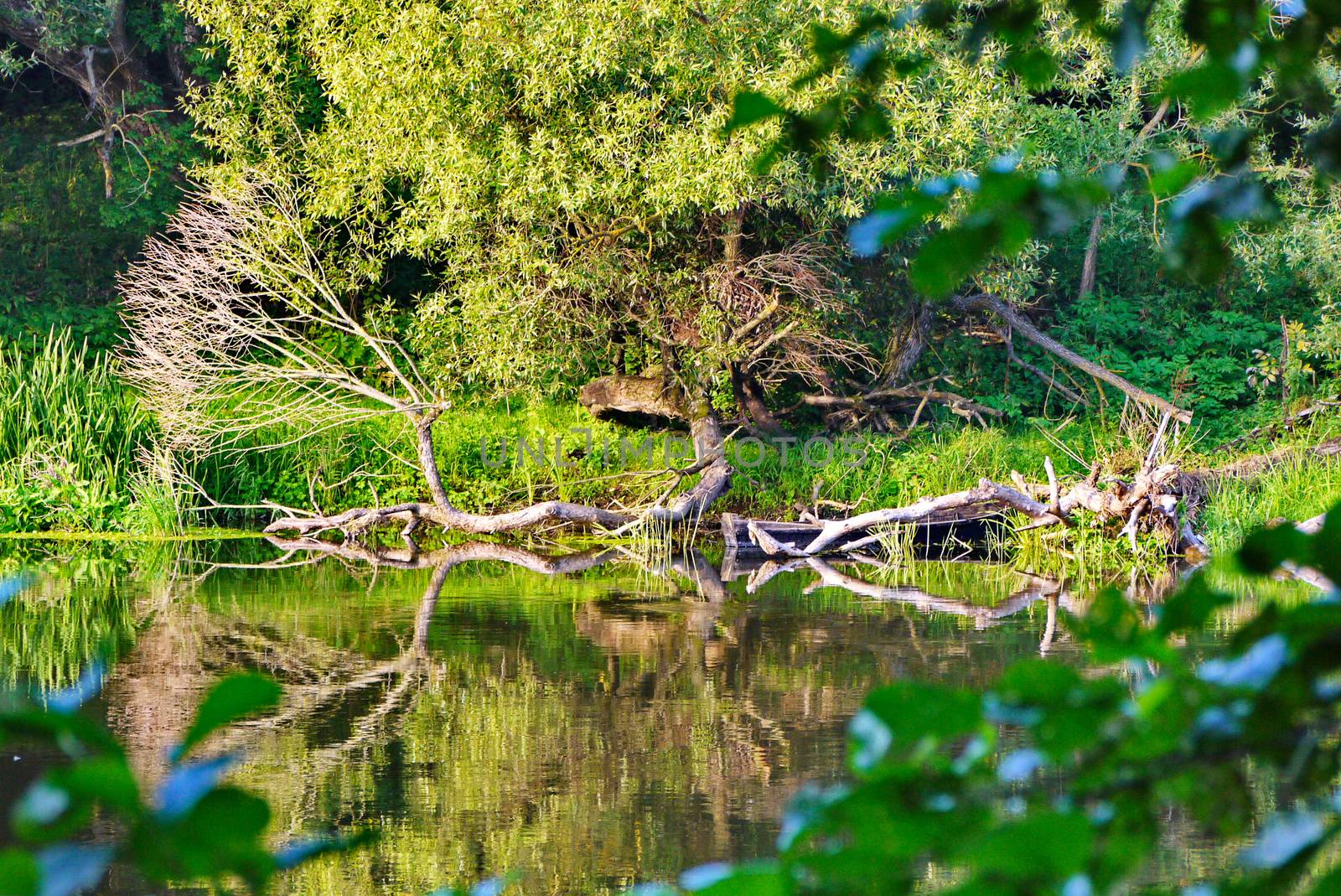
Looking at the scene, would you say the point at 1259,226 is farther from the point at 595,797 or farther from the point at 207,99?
the point at 207,99

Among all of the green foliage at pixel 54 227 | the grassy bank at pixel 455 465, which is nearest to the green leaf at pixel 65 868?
the grassy bank at pixel 455 465

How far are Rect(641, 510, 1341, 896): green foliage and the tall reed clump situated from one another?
45.5ft

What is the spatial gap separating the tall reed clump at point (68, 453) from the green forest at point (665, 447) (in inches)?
2.0

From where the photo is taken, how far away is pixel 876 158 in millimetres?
13031

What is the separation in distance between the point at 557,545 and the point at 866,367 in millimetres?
3775

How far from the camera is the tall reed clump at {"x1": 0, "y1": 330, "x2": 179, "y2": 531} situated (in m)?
13.8

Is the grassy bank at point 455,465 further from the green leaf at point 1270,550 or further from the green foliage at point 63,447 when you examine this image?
the green leaf at point 1270,550

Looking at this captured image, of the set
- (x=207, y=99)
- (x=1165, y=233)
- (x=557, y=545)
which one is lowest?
(x=557, y=545)

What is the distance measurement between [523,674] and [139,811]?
693 cm

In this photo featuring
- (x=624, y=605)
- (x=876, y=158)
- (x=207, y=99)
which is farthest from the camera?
(x=207, y=99)

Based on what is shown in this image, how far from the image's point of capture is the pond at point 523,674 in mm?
4910

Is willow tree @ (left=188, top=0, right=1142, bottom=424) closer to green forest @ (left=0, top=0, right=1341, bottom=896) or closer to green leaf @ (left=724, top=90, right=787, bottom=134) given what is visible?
green forest @ (left=0, top=0, right=1341, bottom=896)

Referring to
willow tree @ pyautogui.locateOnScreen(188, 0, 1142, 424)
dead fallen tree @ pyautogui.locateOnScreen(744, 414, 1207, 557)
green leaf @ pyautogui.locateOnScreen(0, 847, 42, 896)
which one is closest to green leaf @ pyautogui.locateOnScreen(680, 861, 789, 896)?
green leaf @ pyautogui.locateOnScreen(0, 847, 42, 896)

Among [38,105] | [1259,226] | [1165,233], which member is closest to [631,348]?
[1165,233]
